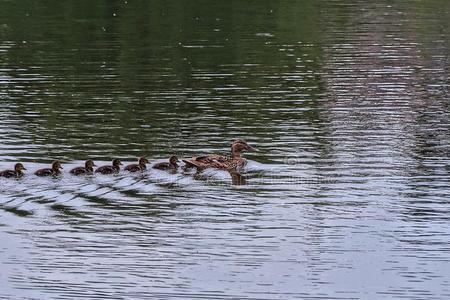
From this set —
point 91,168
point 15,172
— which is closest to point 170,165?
point 91,168

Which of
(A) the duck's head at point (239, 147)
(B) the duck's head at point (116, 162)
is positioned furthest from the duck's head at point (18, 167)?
(A) the duck's head at point (239, 147)

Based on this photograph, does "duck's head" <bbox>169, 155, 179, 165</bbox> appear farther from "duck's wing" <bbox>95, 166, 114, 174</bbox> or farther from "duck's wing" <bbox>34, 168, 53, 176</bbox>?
"duck's wing" <bbox>34, 168, 53, 176</bbox>

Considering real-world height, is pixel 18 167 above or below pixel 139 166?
above

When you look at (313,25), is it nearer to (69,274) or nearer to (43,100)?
(43,100)

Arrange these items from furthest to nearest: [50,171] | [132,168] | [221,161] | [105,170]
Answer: [221,161] < [132,168] < [105,170] < [50,171]

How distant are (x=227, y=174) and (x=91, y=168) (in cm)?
307

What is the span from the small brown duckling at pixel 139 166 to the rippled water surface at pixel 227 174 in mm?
245

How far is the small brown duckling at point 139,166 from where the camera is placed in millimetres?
28828

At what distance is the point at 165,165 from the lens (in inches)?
1156

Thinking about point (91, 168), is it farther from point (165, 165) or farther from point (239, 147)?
point (239, 147)

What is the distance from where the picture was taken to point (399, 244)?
2366 cm

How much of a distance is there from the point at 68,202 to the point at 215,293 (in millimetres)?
6346

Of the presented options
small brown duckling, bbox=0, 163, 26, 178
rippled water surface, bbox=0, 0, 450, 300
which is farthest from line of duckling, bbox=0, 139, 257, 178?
rippled water surface, bbox=0, 0, 450, 300

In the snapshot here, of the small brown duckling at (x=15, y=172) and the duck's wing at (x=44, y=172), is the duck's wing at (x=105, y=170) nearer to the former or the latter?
the duck's wing at (x=44, y=172)
